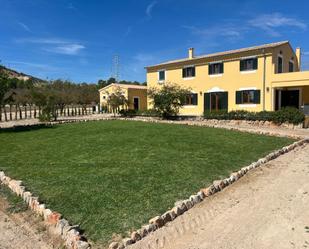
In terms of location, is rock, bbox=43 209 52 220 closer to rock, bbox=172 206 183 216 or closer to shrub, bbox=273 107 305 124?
rock, bbox=172 206 183 216

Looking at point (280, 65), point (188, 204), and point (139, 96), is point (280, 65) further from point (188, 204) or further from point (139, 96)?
point (188, 204)

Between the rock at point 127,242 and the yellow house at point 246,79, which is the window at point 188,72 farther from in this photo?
the rock at point 127,242

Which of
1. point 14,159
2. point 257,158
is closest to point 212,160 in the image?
point 257,158

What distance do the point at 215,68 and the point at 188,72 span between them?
3168 mm

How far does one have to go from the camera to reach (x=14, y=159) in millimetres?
8695

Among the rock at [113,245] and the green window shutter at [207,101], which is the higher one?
the green window shutter at [207,101]

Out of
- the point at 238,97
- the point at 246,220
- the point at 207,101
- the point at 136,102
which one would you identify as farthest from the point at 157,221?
the point at 136,102

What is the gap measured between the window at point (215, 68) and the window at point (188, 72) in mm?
1980

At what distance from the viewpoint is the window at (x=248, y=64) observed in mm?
22234

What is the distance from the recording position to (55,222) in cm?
454

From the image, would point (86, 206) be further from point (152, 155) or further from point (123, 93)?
point (123, 93)

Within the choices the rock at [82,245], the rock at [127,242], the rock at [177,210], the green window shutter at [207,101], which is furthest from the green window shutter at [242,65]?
the rock at [82,245]

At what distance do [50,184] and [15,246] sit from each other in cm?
210

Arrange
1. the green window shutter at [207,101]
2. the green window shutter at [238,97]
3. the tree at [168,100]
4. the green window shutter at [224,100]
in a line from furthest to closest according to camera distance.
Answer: the green window shutter at [207,101] < the green window shutter at [224,100] < the tree at [168,100] < the green window shutter at [238,97]
